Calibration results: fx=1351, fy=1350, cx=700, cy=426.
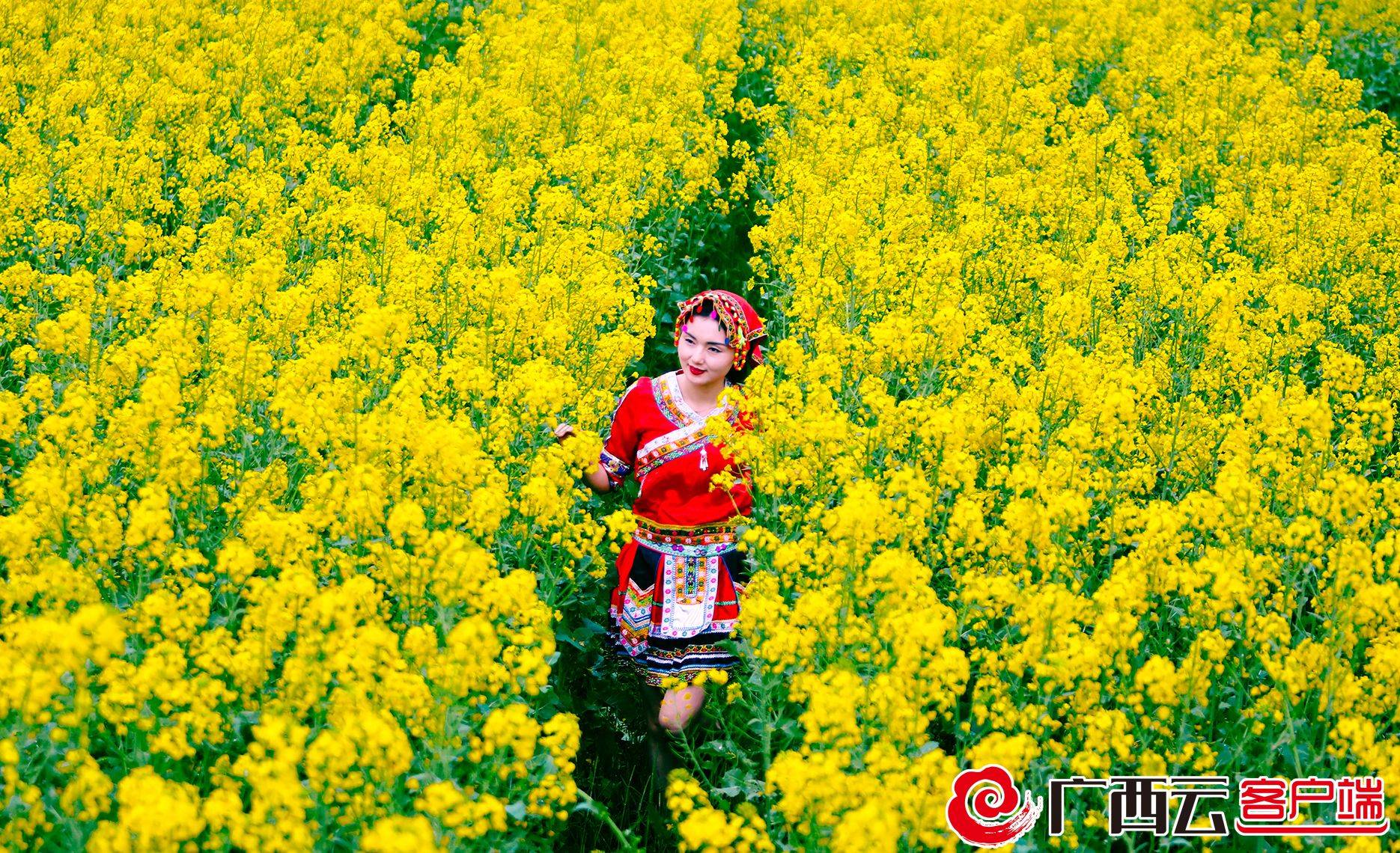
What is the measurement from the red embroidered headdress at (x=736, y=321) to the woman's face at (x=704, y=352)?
28mm

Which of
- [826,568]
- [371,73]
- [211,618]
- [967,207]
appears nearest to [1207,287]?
[967,207]

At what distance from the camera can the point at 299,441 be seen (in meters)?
4.72

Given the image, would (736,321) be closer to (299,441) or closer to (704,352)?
(704,352)

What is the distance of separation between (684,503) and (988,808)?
1.71 m

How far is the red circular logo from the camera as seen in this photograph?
355 centimetres

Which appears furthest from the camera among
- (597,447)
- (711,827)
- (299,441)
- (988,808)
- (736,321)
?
(736,321)

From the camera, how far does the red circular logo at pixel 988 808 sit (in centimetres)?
355

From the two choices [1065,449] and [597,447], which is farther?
[1065,449]

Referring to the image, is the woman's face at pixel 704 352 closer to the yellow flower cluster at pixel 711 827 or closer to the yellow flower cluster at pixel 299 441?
the yellow flower cluster at pixel 299 441

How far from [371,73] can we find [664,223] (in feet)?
14.0

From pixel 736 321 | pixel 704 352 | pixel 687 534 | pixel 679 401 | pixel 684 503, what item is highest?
pixel 736 321

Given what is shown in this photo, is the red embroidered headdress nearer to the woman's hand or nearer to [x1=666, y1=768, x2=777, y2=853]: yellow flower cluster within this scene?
the woman's hand

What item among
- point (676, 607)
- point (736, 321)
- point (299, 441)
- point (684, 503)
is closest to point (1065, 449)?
point (736, 321)

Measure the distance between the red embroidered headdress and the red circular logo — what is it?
190 centimetres
